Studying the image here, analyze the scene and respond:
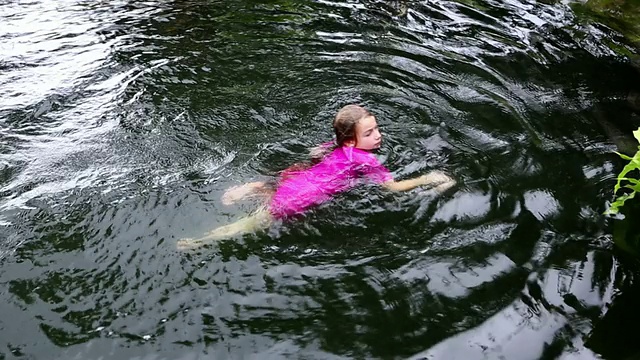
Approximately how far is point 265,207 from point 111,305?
1.65 meters

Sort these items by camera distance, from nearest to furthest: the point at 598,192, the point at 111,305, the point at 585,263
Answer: the point at 111,305 < the point at 585,263 < the point at 598,192

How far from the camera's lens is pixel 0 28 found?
10000mm

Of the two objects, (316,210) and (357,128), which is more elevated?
(357,128)

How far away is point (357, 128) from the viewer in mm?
5910

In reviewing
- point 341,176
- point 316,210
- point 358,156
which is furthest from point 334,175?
point 316,210

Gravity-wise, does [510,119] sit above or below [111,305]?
above

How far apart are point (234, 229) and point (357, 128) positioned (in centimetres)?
161

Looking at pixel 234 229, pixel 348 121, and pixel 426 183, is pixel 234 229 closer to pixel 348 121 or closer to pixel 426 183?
pixel 348 121

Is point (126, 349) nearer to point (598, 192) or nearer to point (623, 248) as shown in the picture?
point (623, 248)

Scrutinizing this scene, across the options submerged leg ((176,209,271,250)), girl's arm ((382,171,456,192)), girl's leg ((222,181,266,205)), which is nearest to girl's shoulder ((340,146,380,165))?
girl's arm ((382,171,456,192))

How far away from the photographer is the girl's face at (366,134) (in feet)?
19.3

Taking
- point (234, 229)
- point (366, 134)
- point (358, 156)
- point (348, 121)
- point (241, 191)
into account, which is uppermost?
point (348, 121)

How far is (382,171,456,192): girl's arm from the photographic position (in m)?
5.82

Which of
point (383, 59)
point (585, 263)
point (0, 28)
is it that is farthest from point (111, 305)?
point (0, 28)
